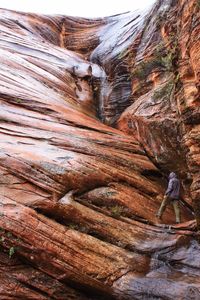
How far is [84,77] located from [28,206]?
37.0ft

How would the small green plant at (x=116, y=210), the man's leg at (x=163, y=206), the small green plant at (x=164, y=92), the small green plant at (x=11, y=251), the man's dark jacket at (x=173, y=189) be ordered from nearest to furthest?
the small green plant at (x=11, y=251) < the small green plant at (x=116, y=210) < the man's leg at (x=163, y=206) < the man's dark jacket at (x=173, y=189) < the small green plant at (x=164, y=92)

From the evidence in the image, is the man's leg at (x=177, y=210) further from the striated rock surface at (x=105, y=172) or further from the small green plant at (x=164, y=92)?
the small green plant at (x=164, y=92)

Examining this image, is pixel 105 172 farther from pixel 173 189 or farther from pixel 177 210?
pixel 177 210

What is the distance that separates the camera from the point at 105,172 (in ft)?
44.4

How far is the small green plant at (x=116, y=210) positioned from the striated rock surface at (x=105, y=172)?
4 centimetres

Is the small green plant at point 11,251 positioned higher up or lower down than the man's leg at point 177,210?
lower down

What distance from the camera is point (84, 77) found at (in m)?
21.4

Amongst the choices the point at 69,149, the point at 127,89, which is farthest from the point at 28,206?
the point at 127,89

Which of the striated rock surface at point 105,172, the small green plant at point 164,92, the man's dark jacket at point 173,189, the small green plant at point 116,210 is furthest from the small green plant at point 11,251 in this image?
the small green plant at point 164,92

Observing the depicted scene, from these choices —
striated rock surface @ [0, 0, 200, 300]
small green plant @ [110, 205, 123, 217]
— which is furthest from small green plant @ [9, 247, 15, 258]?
small green plant @ [110, 205, 123, 217]

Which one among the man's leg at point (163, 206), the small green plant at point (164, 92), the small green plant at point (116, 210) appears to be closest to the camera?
the small green plant at point (116, 210)

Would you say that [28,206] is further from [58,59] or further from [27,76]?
[58,59]

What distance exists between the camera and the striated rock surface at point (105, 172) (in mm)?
10719

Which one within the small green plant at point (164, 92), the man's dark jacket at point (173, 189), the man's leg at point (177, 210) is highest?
the small green plant at point (164, 92)
